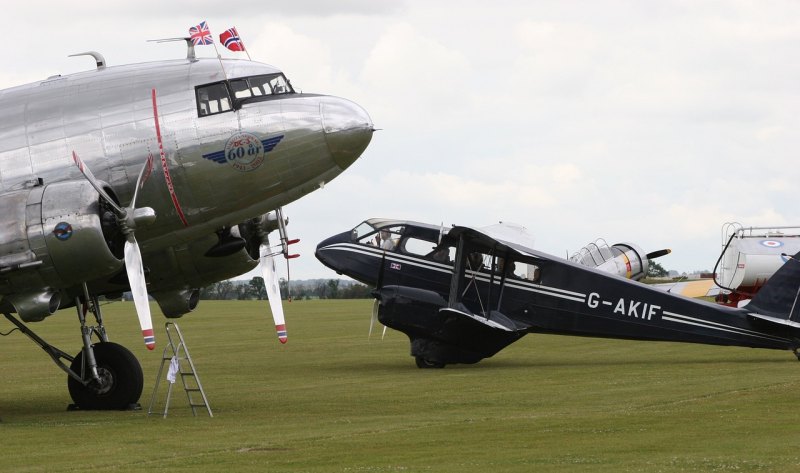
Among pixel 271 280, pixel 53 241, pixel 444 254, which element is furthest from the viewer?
pixel 444 254

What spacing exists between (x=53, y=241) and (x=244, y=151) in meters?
3.55

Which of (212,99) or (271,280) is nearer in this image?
(212,99)

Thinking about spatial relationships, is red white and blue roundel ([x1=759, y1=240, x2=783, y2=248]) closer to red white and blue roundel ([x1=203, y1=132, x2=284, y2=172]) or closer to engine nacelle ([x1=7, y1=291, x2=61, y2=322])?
red white and blue roundel ([x1=203, y1=132, x2=284, y2=172])

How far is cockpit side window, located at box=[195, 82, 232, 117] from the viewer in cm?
2212

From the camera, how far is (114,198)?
71.1 ft

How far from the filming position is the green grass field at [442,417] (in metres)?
16.2

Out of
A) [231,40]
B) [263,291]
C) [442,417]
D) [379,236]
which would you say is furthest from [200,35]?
[263,291]

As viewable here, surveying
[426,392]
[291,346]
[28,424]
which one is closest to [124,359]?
[28,424]

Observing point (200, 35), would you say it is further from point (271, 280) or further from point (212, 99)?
point (271, 280)

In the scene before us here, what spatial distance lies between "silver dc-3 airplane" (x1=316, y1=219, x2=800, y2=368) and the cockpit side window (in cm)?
1038

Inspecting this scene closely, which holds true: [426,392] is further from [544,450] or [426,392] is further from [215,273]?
[544,450]

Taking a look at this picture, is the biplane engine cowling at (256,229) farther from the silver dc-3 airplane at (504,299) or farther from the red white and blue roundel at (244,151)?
the silver dc-3 airplane at (504,299)

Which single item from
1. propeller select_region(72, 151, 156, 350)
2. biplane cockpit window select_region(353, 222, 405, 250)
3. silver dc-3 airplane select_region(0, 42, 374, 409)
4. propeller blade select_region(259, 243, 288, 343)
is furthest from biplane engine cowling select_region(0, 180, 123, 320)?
biplane cockpit window select_region(353, 222, 405, 250)

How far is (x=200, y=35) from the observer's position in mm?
23594
